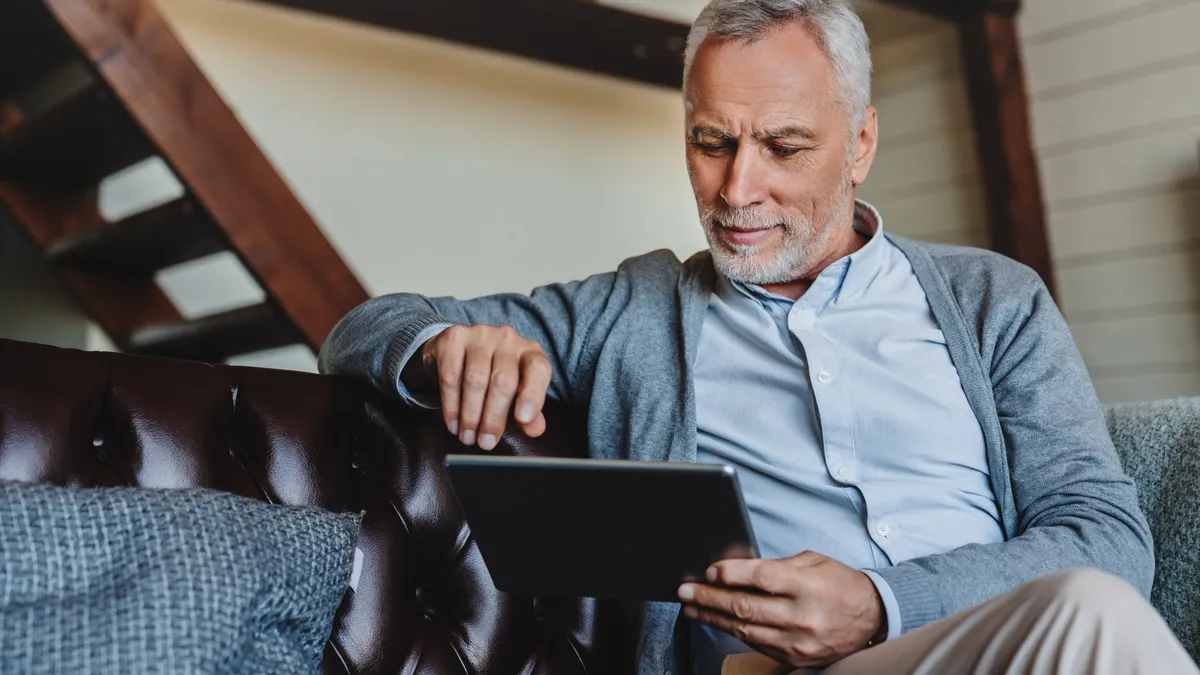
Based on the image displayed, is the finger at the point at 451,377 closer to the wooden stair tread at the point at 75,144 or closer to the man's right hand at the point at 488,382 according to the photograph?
the man's right hand at the point at 488,382

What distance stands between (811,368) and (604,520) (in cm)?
50

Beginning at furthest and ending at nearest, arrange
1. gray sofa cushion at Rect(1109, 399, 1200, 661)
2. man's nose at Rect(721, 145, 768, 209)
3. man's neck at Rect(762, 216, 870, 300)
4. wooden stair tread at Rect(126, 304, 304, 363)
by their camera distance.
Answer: wooden stair tread at Rect(126, 304, 304, 363), man's neck at Rect(762, 216, 870, 300), man's nose at Rect(721, 145, 768, 209), gray sofa cushion at Rect(1109, 399, 1200, 661)

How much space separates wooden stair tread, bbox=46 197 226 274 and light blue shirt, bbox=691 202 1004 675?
111cm

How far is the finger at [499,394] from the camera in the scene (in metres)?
1.21

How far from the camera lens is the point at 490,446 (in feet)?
4.07

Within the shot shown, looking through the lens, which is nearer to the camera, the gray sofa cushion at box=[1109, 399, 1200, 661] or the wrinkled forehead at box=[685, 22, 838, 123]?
the gray sofa cushion at box=[1109, 399, 1200, 661]

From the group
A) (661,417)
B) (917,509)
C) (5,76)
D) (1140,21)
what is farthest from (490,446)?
(1140,21)

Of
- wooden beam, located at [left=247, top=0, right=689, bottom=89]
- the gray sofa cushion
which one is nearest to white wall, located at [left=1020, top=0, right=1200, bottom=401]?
wooden beam, located at [left=247, top=0, right=689, bottom=89]

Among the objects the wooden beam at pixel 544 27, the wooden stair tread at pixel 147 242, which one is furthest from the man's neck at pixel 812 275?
the wooden beam at pixel 544 27

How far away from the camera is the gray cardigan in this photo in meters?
1.18

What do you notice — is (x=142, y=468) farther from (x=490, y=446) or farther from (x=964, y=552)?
(x=964, y=552)

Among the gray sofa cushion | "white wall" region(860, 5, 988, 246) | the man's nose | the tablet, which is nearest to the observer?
the tablet

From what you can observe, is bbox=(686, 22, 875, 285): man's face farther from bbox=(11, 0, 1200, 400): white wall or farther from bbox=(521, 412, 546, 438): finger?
bbox=(11, 0, 1200, 400): white wall

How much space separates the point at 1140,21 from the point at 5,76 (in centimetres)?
283
